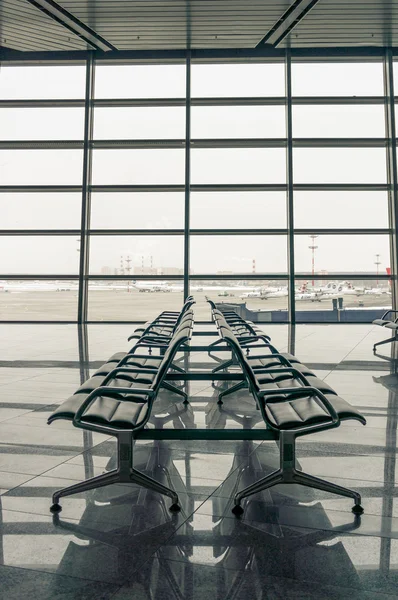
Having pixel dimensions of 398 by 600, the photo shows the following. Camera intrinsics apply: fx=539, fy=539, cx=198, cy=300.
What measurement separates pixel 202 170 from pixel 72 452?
9.08 metres

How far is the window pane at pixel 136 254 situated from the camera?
441 inches

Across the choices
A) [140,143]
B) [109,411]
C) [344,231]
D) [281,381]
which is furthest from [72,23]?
[109,411]

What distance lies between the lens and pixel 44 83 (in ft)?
38.1

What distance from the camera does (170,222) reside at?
11.3 metres

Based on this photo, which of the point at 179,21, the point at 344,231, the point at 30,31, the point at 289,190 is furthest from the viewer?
the point at 289,190

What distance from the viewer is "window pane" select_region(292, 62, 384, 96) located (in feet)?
37.3

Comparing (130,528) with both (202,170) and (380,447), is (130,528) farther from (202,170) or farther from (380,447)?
(202,170)

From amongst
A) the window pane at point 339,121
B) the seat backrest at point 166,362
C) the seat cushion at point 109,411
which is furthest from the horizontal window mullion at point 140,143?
the seat cushion at point 109,411

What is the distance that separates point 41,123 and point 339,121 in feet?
20.8

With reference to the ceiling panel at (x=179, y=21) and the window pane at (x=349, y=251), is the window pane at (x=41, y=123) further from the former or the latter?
the window pane at (x=349, y=251)

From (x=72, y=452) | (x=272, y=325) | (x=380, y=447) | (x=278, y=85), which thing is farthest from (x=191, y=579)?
(x=278, y=85)

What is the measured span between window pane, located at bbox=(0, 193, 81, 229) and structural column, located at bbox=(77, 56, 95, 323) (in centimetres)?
17

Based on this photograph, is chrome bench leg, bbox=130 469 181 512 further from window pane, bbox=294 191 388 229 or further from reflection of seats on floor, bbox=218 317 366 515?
window pane, bbox=294 191 388 229

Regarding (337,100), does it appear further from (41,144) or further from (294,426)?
(294,426)
